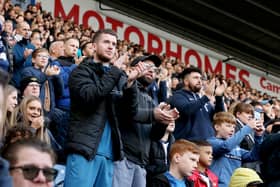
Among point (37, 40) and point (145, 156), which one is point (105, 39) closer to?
point (145, 156)

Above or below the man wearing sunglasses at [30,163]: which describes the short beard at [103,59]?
above

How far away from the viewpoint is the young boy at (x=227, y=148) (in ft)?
16.0

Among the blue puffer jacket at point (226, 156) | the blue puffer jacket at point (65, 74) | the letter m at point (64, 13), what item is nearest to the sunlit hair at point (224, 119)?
the blue puffer jacket at point (226, 156)

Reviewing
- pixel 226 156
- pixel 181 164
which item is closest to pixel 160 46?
pixel 226 156

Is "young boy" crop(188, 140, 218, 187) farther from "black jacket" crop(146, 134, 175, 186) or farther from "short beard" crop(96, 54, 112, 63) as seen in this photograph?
"short beard" crop(96, 54, 112, 63)

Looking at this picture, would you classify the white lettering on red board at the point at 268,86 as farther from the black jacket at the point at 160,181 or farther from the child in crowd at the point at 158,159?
the black jacket at the point at 160,181

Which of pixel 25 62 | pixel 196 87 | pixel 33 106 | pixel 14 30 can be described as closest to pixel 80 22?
pixel 14 30

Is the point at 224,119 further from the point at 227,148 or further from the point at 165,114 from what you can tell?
the point at 165,114

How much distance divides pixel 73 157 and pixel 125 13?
12.3 meters

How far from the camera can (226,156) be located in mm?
5078

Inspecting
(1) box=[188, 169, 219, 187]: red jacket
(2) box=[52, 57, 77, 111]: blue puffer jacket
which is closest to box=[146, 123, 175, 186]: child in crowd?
(1) box=[188, 169, 219, 187]: red jacket

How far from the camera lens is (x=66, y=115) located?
500 centimetres

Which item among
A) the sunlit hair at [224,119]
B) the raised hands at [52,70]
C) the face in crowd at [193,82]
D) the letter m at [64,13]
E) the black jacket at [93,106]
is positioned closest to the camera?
the black jacket at [93,106]

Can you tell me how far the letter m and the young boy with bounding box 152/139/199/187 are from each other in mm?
9834
